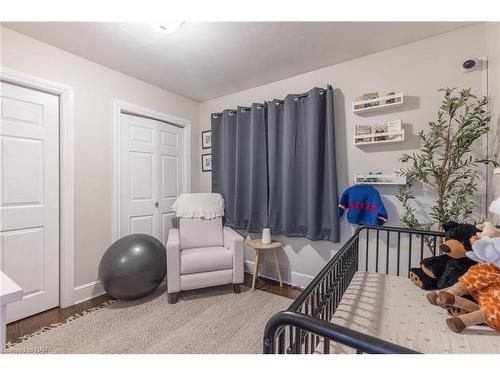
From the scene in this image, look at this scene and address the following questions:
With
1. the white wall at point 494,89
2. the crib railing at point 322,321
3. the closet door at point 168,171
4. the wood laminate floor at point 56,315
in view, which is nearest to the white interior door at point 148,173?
the closet door at point 168,171

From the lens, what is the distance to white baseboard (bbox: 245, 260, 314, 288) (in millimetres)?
2506

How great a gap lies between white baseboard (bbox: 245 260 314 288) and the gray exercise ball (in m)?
1.14

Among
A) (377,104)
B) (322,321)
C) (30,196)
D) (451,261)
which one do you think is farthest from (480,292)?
(30,196)

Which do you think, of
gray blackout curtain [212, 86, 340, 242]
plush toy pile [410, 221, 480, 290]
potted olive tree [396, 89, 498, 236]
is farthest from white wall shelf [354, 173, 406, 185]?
plush toy pile [410, 221, 480, 290]

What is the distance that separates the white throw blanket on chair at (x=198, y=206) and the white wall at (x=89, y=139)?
28.6 inches

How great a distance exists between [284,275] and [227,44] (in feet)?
7.99

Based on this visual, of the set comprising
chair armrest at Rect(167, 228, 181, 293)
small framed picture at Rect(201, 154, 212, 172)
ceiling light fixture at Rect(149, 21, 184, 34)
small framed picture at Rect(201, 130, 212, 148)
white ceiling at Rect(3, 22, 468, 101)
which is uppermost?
white ceiling at Rect(3, 22, 468, 101)

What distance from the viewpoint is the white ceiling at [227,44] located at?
1.72 metres

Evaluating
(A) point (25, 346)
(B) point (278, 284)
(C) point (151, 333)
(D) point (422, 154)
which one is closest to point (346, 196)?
(D) point (422, 154)

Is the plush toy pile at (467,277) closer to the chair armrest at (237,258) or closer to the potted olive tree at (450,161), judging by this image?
the potted olive tree at (450,161)

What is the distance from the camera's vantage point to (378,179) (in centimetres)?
201

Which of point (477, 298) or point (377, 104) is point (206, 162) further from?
point (477, 298)

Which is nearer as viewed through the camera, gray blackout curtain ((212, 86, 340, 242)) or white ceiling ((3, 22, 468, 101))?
white ceiling ((3, 22, 468, 101))

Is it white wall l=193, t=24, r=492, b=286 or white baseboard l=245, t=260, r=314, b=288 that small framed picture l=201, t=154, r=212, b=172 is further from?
white baseboard l=245, t=260, r=314, b=288
